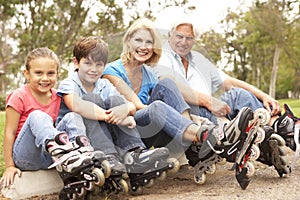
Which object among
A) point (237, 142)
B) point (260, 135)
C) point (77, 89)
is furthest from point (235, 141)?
point (77, 89)

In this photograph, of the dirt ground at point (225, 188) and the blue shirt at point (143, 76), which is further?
the blue shirt at point (143, 76)

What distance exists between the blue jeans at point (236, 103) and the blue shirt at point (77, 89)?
63 cm

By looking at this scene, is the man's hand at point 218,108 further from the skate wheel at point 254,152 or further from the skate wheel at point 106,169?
the skate wheel at point 106,169

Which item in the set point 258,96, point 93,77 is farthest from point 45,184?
point 258,96

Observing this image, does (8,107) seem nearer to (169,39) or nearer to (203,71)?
(169,39)

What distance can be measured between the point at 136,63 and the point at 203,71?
0.65 m

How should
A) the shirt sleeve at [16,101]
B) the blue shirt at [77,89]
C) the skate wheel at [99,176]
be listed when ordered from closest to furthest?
the skate wheel at [99,176], the shirt sleeve at [16,101], the blue shirt at [77,89]

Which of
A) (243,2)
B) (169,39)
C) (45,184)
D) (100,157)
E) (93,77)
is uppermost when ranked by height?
(243,2)

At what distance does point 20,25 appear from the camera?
16.6 metres

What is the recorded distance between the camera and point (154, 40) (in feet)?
9.45

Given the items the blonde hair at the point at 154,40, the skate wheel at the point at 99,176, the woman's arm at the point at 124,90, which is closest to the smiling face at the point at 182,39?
the blonde hair at the point at 154,40

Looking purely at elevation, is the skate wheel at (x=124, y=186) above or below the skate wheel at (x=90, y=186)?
below

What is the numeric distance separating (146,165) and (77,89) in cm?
59

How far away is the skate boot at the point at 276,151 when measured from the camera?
8.64ft
